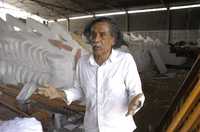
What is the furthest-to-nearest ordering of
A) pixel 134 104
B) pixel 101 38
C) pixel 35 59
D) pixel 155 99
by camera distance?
pixel 155 99 → pixel 35 59 → pixel 101 38 → pixel 134 104

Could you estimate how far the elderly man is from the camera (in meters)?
1.34

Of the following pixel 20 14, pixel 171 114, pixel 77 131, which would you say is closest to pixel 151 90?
pixel 77 131

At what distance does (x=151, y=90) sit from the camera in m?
4.89

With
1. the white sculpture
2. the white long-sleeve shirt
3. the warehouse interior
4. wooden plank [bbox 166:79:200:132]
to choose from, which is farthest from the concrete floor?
the white long-sleeve shirt

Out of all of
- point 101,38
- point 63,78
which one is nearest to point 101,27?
point 101,38

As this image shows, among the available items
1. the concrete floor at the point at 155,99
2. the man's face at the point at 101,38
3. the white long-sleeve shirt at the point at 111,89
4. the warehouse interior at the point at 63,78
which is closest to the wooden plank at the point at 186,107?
the warehouse interior at the point at 63,78

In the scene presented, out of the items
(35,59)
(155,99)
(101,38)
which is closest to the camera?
(101,38)

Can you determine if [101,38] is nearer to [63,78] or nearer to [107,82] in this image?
[107,82]

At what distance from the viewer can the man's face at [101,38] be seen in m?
1.34

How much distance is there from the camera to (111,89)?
1353 mm

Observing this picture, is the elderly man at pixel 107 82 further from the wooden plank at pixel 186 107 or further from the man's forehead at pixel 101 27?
the wooden plank at pixel 186 107

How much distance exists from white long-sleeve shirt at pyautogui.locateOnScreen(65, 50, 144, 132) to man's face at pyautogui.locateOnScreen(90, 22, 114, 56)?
5 cm

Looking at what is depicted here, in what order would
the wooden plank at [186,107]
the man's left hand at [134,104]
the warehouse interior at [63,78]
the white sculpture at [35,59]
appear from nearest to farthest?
the man's left hand at [134,104] → the wooden plank at [186,107] → the warehouse interior at [63,78] → the white sculpture at [35,59]

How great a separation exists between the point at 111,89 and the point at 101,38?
27cm
